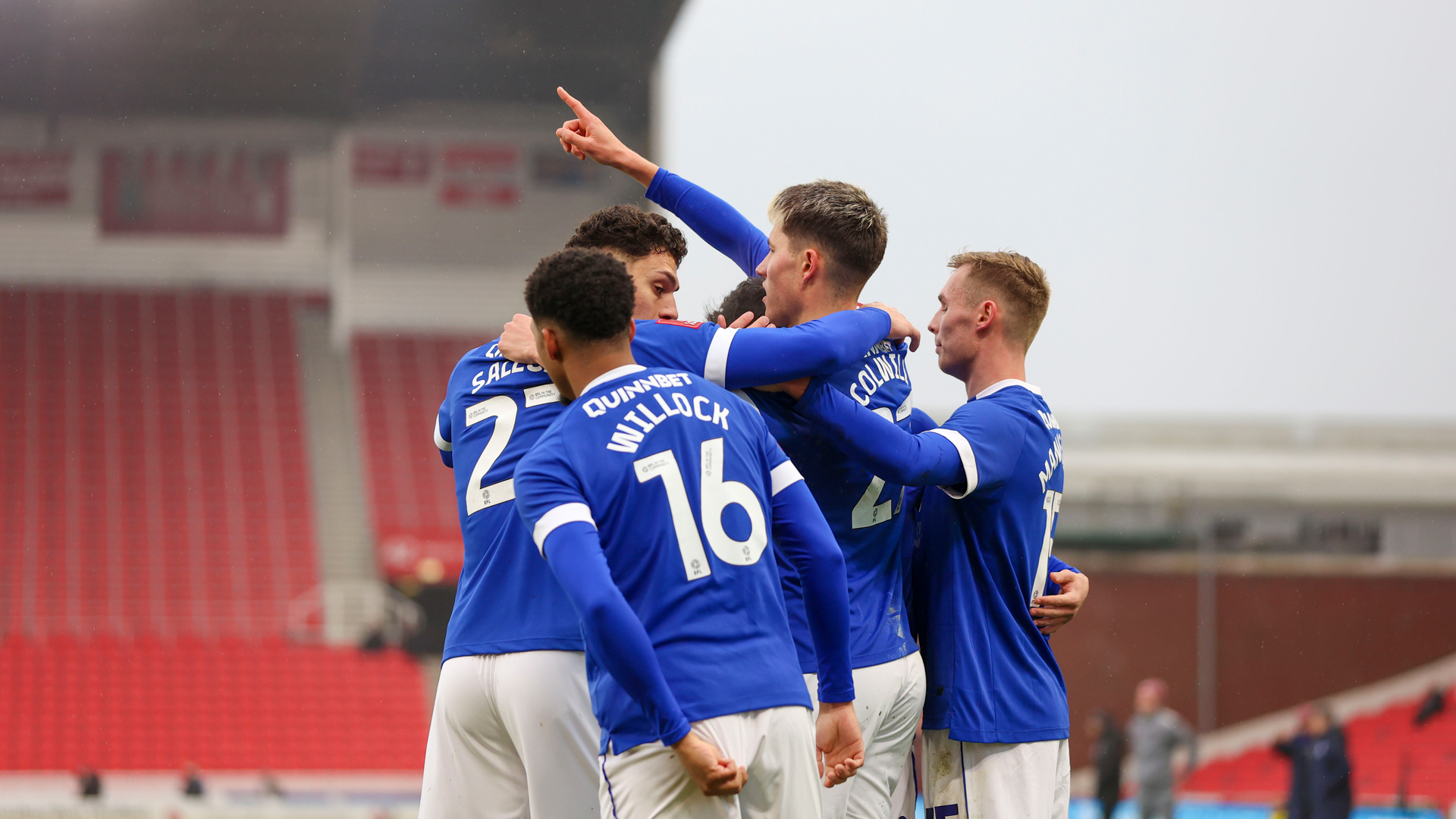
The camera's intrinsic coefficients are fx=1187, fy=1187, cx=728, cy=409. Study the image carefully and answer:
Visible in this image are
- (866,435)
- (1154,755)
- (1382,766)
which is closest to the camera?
(866,435)

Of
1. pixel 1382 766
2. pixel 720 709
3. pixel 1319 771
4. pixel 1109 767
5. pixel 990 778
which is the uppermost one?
pixel 720 709

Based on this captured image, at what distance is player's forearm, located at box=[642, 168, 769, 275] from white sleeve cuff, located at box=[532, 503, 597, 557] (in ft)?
4.13

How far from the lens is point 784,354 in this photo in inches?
91.0

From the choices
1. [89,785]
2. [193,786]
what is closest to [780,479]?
[193,786]

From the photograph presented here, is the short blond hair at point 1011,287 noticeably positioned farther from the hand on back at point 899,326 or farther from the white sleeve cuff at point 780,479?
the white sleeve cuff at point 780,479

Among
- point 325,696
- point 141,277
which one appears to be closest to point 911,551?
point 325,696

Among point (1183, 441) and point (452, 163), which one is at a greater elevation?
point (452, 163)

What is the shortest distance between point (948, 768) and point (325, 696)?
40.6 feet

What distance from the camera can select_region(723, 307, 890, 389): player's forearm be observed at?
7.58 feet

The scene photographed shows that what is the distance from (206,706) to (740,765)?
1313cm

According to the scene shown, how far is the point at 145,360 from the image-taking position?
56.4 feet

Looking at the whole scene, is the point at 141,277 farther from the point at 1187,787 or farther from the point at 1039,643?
the point at 1039,643

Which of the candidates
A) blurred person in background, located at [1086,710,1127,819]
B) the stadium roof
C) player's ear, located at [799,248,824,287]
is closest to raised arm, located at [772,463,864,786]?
player's ear, located at [799,248,824,287]

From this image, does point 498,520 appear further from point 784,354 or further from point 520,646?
point 784,354
